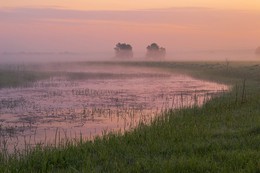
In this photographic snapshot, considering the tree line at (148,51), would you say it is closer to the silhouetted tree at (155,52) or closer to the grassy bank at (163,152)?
the silhouetted tree at (155,52)

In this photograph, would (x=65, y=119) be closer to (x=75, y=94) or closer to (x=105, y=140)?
(x=105, y=140)

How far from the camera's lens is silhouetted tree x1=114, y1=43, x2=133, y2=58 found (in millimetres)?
169250

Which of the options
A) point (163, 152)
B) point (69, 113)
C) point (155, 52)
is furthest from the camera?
point (155, 52)

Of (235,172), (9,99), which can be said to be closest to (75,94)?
(9,99)

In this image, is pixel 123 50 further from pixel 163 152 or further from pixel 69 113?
pixel 163 152

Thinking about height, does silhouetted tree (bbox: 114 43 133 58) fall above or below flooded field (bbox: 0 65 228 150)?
above

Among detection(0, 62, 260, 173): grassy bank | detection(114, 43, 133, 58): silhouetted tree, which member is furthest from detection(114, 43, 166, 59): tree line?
detection(0, 62, 260, 173): grassy bank

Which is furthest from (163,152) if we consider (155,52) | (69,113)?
(155,52)

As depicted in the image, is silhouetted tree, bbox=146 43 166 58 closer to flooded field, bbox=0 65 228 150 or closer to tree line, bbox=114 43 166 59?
tree line, bbox=114 43 166 59

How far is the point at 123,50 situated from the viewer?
170500mm

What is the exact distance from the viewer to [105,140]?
1499 centimetres

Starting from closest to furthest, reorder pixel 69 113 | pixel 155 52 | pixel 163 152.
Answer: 1. pixel 163 152
2. pixel 69 113
3. pixel 155 52

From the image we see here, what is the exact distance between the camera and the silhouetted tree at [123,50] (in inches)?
6663

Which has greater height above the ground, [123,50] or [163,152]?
[123,50]
